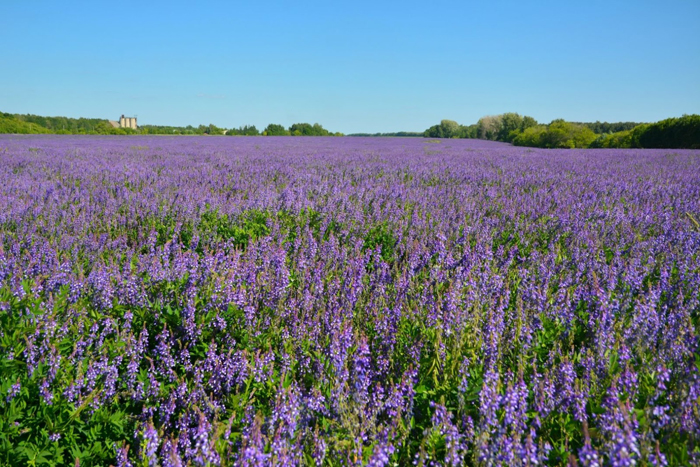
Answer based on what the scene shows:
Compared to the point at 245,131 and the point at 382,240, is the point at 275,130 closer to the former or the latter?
the point at 245,131

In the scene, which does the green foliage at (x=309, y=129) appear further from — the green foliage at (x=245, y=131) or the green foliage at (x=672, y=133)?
the green foliage at (x=672, y=133)

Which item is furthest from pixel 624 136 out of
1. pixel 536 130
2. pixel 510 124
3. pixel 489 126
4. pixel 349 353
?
pixel 349 353

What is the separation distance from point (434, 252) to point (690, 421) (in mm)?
3066

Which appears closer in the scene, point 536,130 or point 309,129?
point 536,130

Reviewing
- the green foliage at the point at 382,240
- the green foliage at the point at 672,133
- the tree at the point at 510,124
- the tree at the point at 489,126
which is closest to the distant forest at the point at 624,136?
the green foliage at the point at 672,133

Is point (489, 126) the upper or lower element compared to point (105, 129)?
upper

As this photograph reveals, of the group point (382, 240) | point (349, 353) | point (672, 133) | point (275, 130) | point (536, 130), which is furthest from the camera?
point (275, 130)

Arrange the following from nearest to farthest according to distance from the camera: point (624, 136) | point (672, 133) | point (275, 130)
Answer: point (672, 133)
point (624, 136)
point (275, 130)

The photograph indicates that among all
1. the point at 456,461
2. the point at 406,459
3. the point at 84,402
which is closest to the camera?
the point at 456,461

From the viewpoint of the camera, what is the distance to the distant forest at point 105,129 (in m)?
51.9

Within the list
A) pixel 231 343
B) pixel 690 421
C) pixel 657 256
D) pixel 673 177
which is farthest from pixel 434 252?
pixel 673 177

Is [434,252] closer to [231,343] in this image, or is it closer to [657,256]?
[657,256]

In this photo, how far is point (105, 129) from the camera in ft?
175

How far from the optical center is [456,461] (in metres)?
1.58
